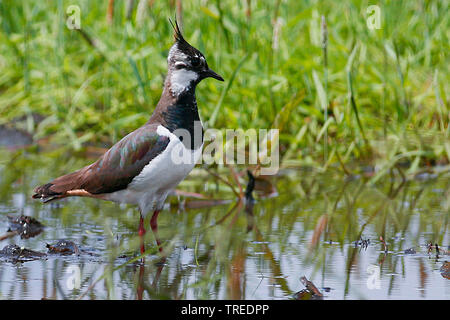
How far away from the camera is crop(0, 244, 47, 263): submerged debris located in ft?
15.2

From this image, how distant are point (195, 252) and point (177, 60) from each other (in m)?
1.35

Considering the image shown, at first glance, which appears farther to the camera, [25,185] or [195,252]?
[25,185]

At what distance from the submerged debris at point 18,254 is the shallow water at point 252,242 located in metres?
0.07

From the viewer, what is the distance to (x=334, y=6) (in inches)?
356

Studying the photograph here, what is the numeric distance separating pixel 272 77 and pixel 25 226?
9.55 ft

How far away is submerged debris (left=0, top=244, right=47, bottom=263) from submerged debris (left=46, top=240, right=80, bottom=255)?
3.0 inches

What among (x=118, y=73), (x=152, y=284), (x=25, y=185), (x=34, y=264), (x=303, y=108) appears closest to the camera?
(x=152, y=284)

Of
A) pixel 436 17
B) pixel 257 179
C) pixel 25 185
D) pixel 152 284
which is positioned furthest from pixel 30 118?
pixel 152 284

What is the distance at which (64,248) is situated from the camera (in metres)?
4.76

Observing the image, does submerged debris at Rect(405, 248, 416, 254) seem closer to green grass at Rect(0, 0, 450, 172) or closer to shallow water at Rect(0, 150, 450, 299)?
shallow water at Rect(0, 150, 450, 299)

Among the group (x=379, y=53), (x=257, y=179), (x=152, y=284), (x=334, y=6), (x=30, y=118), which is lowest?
(x=152, y=284)

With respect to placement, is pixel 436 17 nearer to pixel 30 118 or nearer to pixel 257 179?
pixel 257 179

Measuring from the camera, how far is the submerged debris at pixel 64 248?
4.74m

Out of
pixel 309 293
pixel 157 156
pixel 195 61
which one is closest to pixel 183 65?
pixel 195 61
